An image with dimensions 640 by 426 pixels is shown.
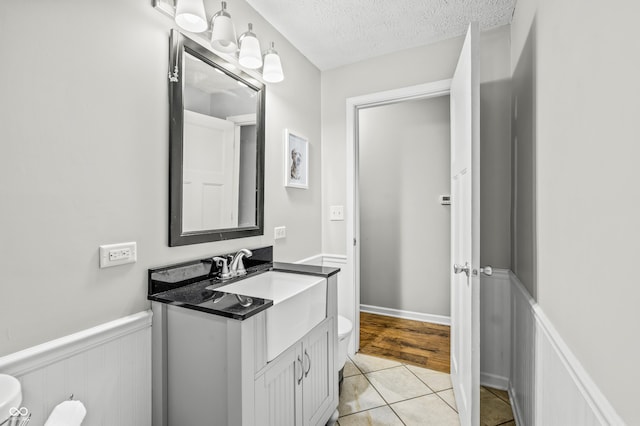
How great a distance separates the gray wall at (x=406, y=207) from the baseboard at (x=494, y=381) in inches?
38.9

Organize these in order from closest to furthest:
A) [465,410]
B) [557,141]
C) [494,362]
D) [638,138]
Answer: [638,138], [557,141], [465,410], [494,362]

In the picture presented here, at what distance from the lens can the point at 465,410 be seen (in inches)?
59.4

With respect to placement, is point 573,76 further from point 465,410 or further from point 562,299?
point 465,410

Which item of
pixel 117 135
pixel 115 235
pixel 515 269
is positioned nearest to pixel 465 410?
pixel 515 269

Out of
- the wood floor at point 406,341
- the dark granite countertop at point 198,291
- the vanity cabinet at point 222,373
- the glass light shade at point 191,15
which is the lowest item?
the wood floor at point 406,341

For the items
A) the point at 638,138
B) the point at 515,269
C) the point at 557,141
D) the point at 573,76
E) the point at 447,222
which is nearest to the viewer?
the point at 638,138

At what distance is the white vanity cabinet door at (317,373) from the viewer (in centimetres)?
140

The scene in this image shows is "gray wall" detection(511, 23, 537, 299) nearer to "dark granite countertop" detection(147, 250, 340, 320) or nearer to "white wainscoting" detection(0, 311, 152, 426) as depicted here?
"dark granite countertop" detection(147, 250, 340, 320)

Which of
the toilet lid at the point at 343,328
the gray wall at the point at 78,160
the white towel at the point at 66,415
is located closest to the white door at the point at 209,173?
the gray wall at the point at 78,160

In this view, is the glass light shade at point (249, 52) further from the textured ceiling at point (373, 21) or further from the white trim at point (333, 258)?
the white trim at point (333, 258)

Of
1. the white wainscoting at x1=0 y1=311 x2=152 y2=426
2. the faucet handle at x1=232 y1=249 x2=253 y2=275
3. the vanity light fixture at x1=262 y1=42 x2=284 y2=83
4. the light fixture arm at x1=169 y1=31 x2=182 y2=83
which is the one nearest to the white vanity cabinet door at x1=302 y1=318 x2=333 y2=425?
the faucet handle at x1=232 y1=249 x2=253 y2=275

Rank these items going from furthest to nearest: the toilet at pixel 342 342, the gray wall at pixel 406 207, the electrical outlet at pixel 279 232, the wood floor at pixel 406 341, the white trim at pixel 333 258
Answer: the gray wall at pixel 406 207
the white trim at pixel 333 258
the wood floor at pixel 406 341
the electrical outlet at pixel 279 232
the toilet at pixel 342 342

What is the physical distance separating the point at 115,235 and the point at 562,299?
159 centimetres

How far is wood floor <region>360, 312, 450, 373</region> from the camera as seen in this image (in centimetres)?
237
